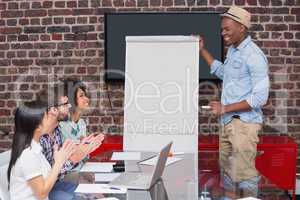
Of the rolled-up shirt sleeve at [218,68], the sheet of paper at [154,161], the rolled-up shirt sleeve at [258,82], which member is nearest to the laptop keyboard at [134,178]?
the sheet of paper at [154,161]

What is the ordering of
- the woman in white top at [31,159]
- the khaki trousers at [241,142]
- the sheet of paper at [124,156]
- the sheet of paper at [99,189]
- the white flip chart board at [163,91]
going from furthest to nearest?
1. the white flip chart board at [163,91]
2. the khaki trousers at [241,142]
3. the sheet of paper at [124,156]
4. the sheet of paper at [99,189]
5. the woman in white top at [31,159]

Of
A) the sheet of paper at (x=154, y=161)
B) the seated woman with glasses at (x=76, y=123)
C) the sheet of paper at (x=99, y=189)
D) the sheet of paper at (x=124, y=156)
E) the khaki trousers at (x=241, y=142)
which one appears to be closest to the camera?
the sheet of paper at (x=99, y=189)

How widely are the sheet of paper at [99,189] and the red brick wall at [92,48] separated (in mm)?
2262

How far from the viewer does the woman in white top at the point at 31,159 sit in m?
2.33

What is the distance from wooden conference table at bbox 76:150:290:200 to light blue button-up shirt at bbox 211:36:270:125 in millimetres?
712

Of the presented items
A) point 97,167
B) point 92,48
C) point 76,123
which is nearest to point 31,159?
point 97,167

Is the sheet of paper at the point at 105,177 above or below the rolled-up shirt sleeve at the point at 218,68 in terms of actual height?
below

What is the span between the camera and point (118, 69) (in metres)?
4.66

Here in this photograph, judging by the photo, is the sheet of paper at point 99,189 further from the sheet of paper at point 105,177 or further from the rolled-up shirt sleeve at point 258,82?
the rolled-up shirt sleeve at point 258,82

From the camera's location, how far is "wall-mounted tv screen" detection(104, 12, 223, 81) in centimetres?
460

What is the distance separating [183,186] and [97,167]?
0.65 metres

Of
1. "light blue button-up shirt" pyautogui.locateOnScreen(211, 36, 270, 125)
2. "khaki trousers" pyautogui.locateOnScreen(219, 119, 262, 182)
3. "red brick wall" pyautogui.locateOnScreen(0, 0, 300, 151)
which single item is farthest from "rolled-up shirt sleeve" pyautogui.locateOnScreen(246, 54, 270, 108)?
"red brick wall" pyautogui.locateOnScreen(0, 0, 300, 151)

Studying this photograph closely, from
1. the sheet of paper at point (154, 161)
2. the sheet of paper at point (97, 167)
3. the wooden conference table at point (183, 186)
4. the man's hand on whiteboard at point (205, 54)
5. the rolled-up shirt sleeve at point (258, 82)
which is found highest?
the man's hand on whiteboard at point (205, 54)

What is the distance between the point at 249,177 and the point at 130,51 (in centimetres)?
165
